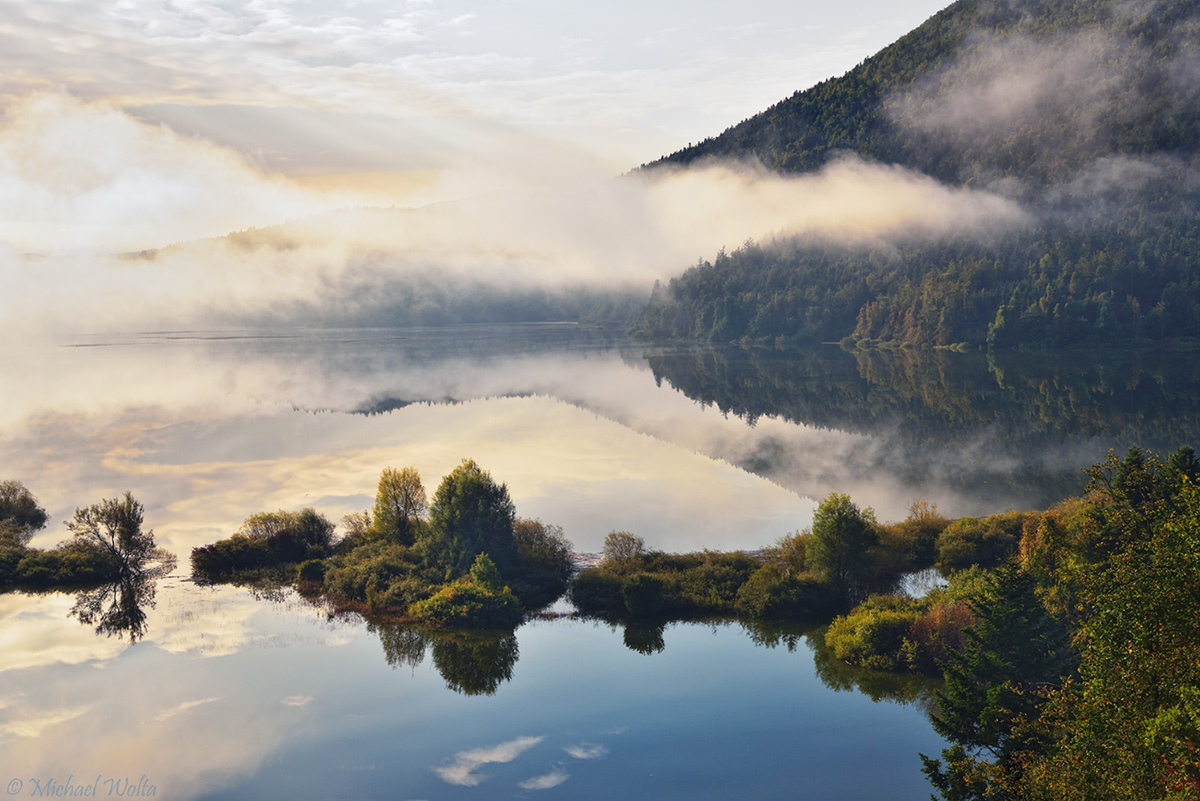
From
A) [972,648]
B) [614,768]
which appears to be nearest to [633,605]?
[614,768]

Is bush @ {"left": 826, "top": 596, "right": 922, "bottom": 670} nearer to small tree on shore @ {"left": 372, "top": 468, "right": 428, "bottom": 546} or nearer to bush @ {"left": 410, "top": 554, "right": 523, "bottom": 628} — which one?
bush @ {"left": 410, "top": 554, "right": 523, "bottom": 628}

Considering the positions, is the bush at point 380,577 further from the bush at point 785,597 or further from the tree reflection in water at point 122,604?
the bush at point 785,597

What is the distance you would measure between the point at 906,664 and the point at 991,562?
1520 centimetres

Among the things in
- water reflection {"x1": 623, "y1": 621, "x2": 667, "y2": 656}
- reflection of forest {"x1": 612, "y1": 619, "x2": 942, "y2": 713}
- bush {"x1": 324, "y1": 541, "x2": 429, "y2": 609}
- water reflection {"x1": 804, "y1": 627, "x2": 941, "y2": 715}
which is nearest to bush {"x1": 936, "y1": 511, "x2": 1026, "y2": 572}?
reflection of forest {"x1": 612, "y1": 619, "x2": 942, "y2": 713}

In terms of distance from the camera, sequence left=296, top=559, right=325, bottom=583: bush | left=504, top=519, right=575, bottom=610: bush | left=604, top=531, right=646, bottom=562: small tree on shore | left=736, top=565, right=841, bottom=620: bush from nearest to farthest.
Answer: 1. left=736, top=565, right=841, bottom=620: bush
2. left=504, top=519, right=575, bottom=610: bush
3. left=604, top=531, right=646, bottom=562: small tree on shore
4. left=296, top=559, right=325, bottom=583: bush

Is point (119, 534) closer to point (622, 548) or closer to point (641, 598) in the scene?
point (622, 548)

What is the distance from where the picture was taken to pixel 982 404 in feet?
341

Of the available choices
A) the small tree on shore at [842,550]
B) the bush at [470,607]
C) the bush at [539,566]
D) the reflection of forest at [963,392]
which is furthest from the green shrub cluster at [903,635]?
the reflection of forest at [963,392]

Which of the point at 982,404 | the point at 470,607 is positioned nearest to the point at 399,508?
the point at 470,607

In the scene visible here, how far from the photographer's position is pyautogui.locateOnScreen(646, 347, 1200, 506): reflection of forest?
242 ft

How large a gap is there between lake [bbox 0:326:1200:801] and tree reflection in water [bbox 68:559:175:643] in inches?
20.7

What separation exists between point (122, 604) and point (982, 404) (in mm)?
92128

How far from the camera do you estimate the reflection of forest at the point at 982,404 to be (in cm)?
7375

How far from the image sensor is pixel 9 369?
154 meters
